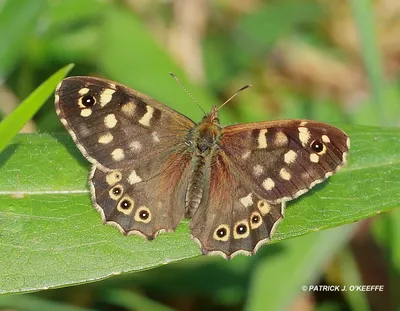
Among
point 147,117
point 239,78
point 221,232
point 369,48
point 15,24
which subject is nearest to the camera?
point 221,232

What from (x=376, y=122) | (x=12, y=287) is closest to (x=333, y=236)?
(x=376, y=122)

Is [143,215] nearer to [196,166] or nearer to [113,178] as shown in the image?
[113,178]

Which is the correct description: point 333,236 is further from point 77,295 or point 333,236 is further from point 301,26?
point 301,26

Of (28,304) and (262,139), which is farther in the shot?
(28,304)

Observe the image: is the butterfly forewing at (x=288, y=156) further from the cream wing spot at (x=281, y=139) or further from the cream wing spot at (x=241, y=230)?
the cream wing spot at (x=241, y=230)

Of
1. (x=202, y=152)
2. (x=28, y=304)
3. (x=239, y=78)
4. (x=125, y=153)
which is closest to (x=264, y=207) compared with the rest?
(x=202, y=152)

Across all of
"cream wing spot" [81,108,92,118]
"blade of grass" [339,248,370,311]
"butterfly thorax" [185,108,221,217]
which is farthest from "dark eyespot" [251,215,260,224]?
"blade of grass" [339,248,370,311]
